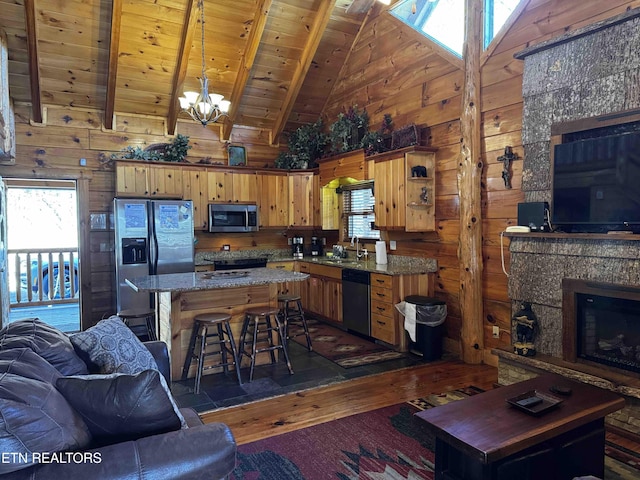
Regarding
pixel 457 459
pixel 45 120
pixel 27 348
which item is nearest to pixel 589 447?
pixel 457 459

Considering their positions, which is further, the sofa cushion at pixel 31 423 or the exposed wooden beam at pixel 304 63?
the exposed wooden beam at pixel 304 63

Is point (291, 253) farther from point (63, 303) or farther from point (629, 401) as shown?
point (629, 401)

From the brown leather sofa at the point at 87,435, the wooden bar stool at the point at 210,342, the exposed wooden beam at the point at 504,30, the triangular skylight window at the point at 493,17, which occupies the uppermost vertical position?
the triangular skylight window at the point at 493,17

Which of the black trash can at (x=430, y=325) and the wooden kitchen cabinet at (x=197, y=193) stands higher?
the wooden kitchen cabinet at (x=197, y=193)

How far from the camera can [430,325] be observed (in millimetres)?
4328

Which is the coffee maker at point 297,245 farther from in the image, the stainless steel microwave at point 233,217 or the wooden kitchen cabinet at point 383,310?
the wooden kitchen cabinet at point 383,310

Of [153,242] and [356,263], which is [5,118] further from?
[356,263]

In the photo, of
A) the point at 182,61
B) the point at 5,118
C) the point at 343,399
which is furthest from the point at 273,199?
the point at 343,399

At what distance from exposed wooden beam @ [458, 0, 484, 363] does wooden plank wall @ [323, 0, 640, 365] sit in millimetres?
63

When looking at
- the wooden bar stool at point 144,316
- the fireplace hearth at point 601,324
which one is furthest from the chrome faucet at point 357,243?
the fireplace hearth at point 601,324

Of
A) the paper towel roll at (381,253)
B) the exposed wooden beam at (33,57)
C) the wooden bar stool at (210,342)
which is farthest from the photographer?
the paper towel roll at (381,253)

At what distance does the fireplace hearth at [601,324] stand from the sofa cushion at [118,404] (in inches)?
116

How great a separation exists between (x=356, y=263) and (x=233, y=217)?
2030 mm

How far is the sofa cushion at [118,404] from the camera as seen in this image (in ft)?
4.84
